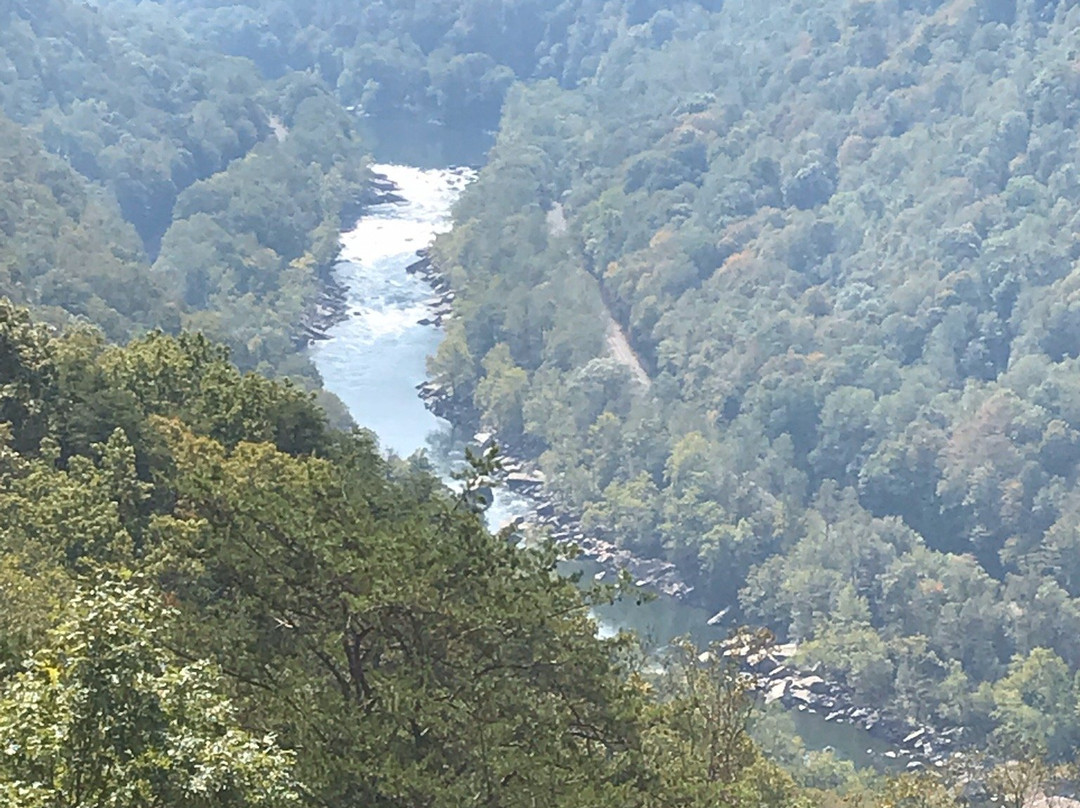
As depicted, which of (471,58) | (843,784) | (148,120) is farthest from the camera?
(471,58)

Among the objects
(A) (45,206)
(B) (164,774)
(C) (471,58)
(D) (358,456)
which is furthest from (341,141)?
(B) (164,774)

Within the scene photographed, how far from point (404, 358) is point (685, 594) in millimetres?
38556

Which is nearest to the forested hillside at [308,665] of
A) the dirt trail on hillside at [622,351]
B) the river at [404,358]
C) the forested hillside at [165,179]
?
the river at [404,358]

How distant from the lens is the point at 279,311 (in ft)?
404

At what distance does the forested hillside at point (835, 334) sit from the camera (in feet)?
288

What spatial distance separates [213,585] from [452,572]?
4281 mm

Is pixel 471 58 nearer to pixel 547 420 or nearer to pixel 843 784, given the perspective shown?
pixel 547 420

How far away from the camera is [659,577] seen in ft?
308

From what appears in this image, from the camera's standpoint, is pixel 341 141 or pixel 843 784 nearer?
pixel 843 784

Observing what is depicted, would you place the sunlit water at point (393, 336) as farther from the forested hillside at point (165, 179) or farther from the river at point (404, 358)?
the forested hillside at point (165, 179)

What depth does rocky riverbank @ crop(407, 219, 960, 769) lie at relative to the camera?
7619 cm

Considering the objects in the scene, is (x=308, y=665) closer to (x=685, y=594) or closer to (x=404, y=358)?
(x=685, y=594)

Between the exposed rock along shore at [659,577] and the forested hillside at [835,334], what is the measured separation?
44.2 inches

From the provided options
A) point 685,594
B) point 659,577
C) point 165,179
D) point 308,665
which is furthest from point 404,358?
point 308,665
